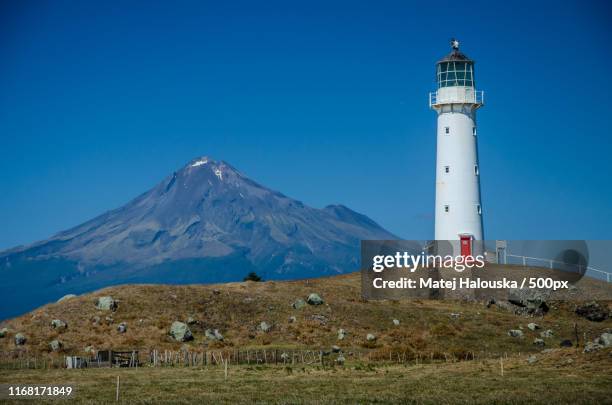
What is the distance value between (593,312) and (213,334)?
98.4ft

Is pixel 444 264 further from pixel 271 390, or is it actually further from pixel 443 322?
pixel 271 390

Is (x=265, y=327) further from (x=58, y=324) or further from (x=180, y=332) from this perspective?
(x=58, y=324)

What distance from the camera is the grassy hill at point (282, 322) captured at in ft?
208

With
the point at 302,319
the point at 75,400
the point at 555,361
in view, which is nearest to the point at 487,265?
the point at 302,319

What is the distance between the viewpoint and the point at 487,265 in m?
80.3

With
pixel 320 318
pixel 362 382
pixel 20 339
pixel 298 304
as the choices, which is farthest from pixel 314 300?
pixel 362 382

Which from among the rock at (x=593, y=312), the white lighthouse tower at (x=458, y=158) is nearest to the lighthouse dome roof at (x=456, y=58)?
the white lighthouse tower at (x=458, y=158)

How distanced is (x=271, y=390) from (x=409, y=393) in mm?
6237

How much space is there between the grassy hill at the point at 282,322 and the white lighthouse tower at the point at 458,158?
6.03 metres

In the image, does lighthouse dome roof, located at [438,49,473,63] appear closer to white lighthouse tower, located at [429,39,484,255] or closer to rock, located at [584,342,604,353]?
white lighthouse tower, located at [429,39,484,255]

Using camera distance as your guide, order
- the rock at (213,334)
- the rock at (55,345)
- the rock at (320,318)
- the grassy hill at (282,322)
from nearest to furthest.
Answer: the rock at (55,345) < the grassy hill at (282,322) < the rock at (213,334) < the rock at (320,318)

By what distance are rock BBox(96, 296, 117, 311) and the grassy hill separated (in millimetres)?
420

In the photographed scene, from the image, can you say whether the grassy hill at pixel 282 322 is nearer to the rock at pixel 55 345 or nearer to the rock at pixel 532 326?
the rock at pixel 55 345

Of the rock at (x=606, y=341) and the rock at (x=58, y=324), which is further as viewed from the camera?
the rock at (x=58, y=324)
